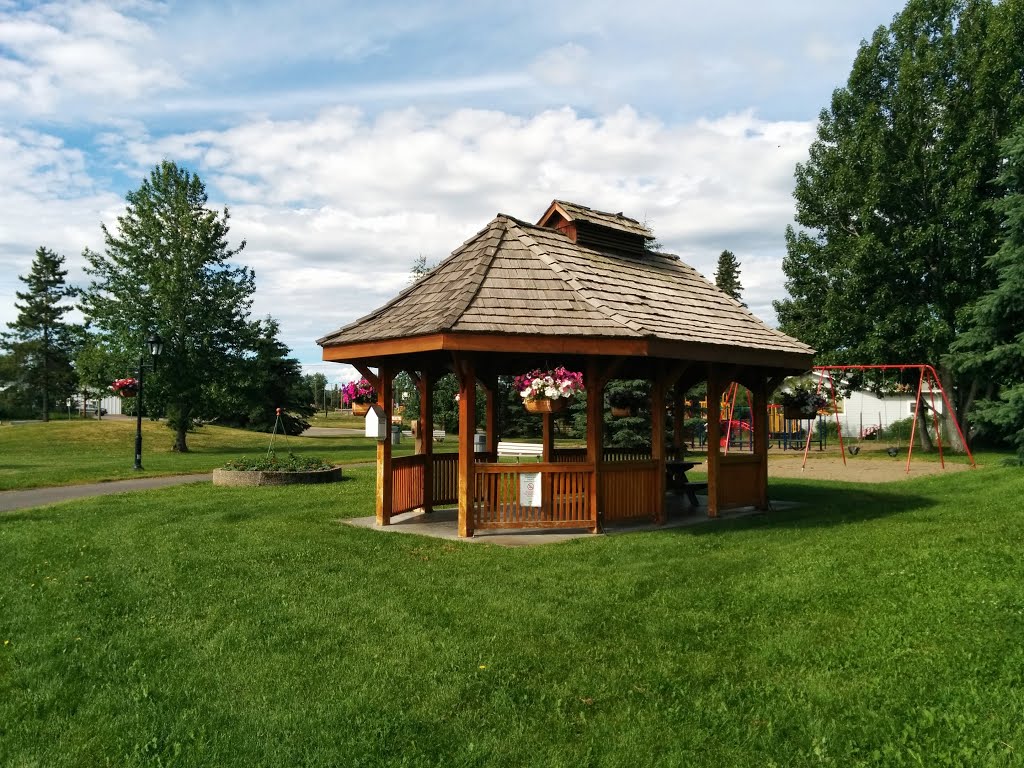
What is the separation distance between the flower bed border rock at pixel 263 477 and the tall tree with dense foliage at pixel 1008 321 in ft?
45.4

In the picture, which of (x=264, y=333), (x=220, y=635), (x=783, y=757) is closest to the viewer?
(x=783, y=757)

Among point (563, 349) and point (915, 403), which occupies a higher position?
point (563, 349)

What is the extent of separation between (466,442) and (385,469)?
69.4 inches

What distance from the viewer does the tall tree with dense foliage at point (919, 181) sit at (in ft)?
84.3

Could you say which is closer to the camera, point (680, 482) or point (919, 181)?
point (680, 482)

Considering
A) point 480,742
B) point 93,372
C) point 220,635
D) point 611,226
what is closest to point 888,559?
point 480,742

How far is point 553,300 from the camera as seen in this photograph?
413 inches

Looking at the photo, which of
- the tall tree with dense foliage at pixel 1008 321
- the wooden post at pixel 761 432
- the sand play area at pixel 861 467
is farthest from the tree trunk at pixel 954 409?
the wooden post at pixel 761 432

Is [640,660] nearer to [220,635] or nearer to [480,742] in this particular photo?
[480,742]

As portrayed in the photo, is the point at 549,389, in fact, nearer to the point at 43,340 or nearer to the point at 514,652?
the point at 514,652

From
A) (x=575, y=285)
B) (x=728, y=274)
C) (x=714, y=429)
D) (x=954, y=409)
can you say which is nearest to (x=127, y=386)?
(x=575, y=285)

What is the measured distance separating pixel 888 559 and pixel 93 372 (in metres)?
30.0

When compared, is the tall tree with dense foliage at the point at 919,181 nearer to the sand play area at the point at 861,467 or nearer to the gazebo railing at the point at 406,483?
the sand play area at the point at 861,467

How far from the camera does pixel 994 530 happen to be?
31.0ft
